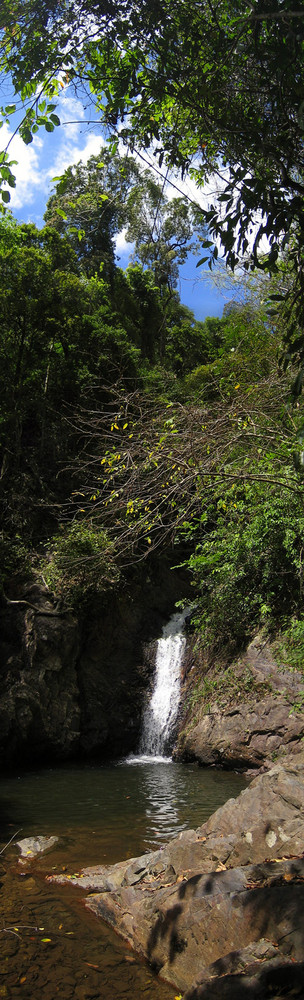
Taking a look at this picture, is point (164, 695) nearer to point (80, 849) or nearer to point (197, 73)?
point (80, 849)

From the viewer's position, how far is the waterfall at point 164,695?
11930 mm

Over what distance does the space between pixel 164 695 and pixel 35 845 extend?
→ 645 cm

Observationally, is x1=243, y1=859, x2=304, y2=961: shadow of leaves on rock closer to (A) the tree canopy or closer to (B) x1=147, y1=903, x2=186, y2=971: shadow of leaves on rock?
(B) x1=147, y1=903, x2=186, y2=971: shadow of leaves on rock

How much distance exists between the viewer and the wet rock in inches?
236

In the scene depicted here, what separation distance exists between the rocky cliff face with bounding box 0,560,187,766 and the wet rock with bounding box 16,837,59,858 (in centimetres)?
454

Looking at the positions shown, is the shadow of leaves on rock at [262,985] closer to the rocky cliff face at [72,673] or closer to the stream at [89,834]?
the stream at [89,834]

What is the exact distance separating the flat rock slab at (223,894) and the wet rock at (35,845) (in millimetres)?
848

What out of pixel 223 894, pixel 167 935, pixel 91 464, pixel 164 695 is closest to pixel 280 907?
pixel 223 894

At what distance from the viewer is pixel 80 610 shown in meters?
12.4

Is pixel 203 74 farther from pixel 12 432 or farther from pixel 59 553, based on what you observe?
pixel 12 432

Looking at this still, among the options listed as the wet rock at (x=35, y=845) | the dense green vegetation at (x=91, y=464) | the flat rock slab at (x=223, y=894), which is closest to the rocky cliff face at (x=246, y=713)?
the dense green vegetation at (x=91, y=464)

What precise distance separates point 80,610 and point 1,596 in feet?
5.21

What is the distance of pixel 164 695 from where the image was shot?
12438mm

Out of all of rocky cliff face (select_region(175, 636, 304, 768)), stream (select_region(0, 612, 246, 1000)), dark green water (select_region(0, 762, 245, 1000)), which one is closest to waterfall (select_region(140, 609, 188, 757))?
stream (select_region(0, 612, 246, 1000))
